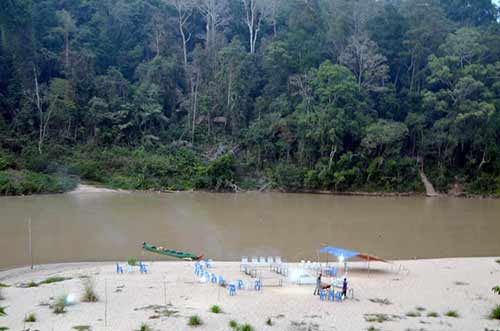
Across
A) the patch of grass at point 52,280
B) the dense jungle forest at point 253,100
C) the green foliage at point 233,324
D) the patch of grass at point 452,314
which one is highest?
the dense jungle forest at point 253,100

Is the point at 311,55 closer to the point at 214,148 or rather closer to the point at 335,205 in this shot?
the point at 214,148

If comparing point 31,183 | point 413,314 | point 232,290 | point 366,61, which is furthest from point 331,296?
point 366,61

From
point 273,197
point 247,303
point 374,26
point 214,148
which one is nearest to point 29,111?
point 214,148

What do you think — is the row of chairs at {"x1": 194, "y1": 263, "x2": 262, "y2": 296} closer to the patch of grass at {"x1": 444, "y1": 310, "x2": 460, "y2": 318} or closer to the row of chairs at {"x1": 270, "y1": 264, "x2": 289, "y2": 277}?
the row of chairs at {"x1": 270, "y1": 264, "x2": 289, "y2": 277}

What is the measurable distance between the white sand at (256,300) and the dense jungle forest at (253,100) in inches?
689

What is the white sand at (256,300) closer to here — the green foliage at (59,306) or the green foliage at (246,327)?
the green foliage at (59,306)

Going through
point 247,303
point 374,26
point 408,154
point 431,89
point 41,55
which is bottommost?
point 247,303

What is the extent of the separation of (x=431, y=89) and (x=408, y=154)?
18.9 ft

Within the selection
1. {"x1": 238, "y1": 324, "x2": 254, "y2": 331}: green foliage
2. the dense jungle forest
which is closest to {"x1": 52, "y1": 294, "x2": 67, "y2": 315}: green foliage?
{"x1": 238, "y1": 324, "x2": 254, "y2": 331}: green foliage

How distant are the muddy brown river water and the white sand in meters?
2.59

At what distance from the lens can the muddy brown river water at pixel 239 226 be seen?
17812 mm

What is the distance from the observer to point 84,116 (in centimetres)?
3556

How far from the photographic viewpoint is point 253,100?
38719 millimetres

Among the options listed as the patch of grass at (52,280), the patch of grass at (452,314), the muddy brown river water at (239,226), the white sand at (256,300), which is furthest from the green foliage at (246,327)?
the muddy brown river water at (239,226)
